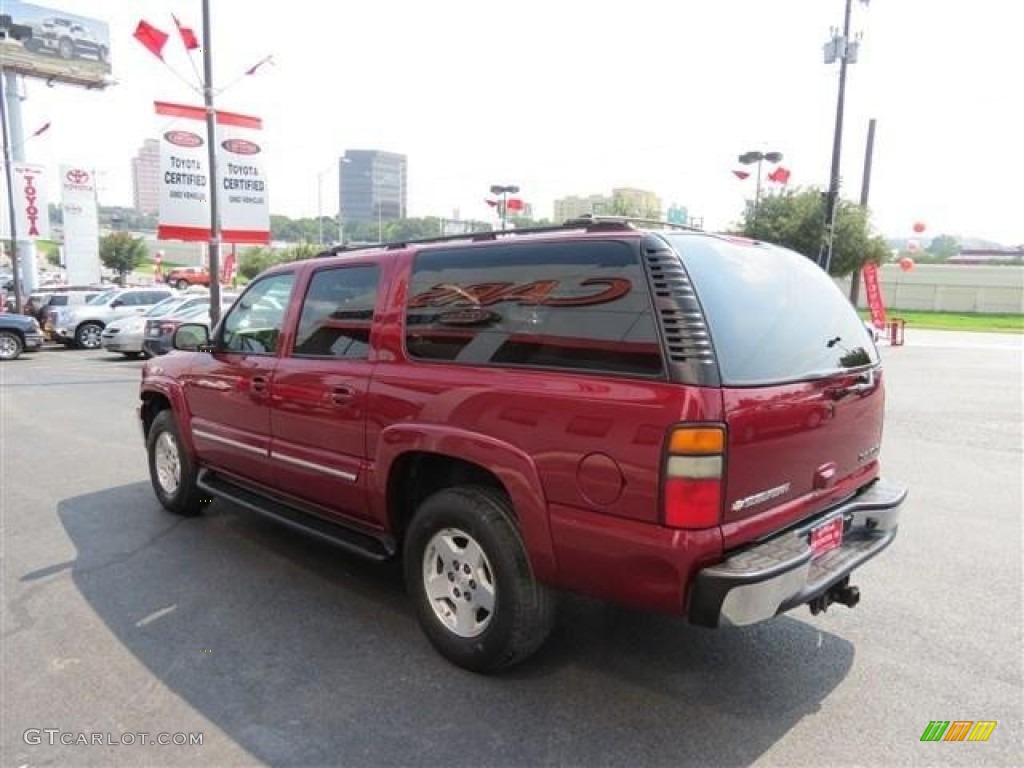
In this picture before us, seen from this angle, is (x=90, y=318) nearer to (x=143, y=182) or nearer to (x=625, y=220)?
(x=625, y=220)

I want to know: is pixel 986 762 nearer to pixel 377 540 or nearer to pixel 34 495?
pixel 377 540

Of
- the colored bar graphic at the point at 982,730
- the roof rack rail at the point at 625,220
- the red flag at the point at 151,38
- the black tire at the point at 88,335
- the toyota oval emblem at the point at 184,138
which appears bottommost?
the black tire at the point at 88,335

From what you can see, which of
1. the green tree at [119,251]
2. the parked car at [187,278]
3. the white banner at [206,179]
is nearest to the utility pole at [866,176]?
the white banner at [206,179]

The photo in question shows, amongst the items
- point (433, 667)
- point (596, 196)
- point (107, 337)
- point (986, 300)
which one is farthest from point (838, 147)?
point (596, 196)

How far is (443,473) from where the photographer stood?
Answer: 360 cm

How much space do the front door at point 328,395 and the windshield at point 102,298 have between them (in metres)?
20.6

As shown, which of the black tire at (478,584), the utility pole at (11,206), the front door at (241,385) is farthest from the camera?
the utility pole at (11,206)

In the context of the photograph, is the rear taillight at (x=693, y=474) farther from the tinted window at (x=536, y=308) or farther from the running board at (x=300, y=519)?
the running board at (x=300, y=519)

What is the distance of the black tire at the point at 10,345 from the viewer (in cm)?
1748

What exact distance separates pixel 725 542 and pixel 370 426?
1829 millimetres

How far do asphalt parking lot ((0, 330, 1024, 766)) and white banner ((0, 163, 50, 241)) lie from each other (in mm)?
29057

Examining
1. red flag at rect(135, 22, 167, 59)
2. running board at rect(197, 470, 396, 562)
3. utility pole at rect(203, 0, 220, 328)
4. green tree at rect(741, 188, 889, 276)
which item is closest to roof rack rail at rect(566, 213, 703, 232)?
running board at rect(197, 470, 396, 562)

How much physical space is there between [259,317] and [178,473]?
1615 mm

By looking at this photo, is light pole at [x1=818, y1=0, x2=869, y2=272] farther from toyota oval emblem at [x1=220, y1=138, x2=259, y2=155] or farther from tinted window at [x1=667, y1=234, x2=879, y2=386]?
tinted window at [x1=667, y1=234, x2=879, y2=386]
